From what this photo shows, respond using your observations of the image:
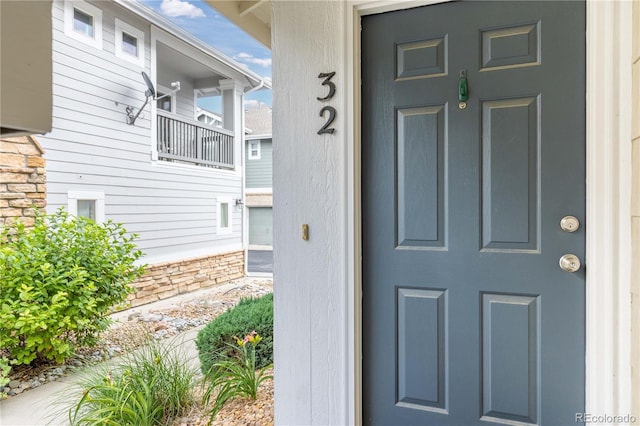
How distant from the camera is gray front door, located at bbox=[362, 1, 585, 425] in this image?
4.78 feet

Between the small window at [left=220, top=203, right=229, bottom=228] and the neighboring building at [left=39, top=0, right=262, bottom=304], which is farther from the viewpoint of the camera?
the small window at [left=220, top=203, right=229, bottom=228]

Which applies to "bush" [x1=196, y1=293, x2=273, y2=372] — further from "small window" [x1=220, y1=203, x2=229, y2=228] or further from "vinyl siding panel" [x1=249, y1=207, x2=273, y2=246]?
"vinyl siding panel" [x1=249, y1=207, x2=273, y2=246]

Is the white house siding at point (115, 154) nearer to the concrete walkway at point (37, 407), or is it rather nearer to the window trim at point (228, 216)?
the window trim at point (228, 216)

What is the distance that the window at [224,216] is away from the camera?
7.23 meters

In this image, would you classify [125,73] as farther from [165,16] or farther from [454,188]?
[454,188]

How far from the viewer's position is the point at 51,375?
3.06 meters

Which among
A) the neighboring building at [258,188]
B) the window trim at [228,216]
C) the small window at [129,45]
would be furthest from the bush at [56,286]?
the neighboring building at [258,188]

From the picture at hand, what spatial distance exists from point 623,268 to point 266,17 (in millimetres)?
2403

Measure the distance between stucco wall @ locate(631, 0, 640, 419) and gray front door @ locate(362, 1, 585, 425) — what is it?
0.50ft

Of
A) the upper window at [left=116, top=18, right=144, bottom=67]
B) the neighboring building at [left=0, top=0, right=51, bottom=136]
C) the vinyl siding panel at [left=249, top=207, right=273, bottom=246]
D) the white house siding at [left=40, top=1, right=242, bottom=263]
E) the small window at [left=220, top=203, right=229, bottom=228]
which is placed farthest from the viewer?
the vinyl siding panel at [left=249, top=207, right=273, bottom=246]

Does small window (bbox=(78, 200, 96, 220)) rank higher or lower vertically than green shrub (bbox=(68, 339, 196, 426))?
higher

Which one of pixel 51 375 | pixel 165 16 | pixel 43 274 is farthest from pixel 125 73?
pixel 51 375

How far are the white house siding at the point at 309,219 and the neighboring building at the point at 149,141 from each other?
11.4 feet

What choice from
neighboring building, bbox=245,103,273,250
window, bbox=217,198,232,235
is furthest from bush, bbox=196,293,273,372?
neighboring building, bbox=245,103,273,250
